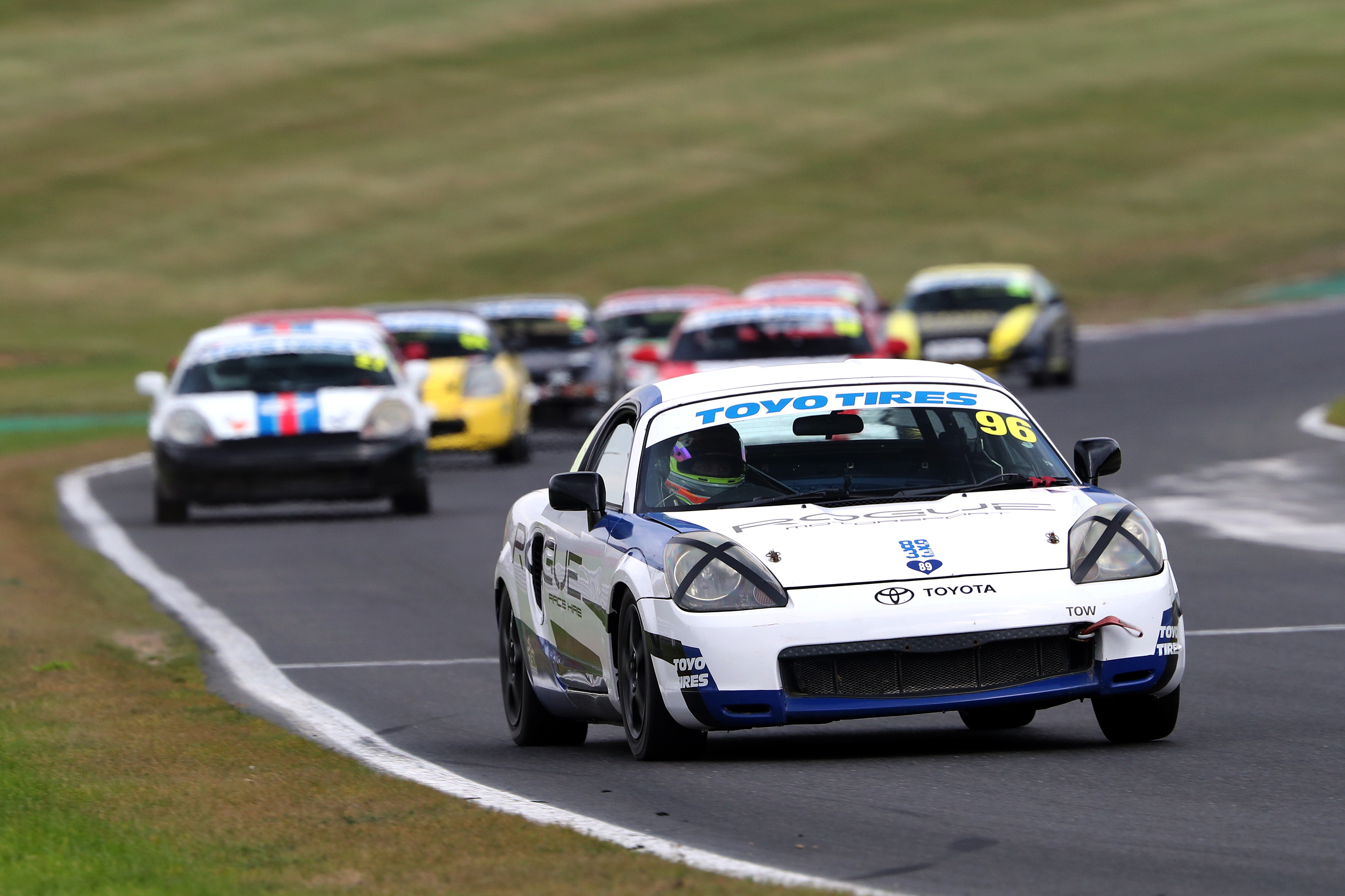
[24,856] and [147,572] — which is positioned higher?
[24,856]

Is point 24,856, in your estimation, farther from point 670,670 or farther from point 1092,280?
point 1092,280

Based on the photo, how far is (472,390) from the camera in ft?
78.7

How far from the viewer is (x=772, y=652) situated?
310 inches

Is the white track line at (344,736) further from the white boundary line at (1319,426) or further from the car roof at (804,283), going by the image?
the car roof at (804,283)

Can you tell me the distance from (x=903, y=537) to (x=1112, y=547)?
25.8 inches

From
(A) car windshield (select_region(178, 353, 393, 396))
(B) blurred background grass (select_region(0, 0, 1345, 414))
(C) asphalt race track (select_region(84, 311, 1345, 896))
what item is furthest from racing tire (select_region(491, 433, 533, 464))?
(B) blurred background grass (select_region(0, 0, 1345, 414))

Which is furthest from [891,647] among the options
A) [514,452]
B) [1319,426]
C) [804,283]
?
[804,283]

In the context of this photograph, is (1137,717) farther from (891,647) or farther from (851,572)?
(851,572)

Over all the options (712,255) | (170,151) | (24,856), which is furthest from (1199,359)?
(170,151)

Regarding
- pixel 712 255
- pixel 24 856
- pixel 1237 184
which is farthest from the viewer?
pixel 1237 184

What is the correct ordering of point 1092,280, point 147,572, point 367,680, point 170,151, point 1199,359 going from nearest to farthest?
point 367,680
point 147,572
point 1199,359
point 1092,280
point 170,151

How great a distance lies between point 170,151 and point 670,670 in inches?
2442

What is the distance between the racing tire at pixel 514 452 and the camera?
2411 cm

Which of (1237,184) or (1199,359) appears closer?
(1199,359)
